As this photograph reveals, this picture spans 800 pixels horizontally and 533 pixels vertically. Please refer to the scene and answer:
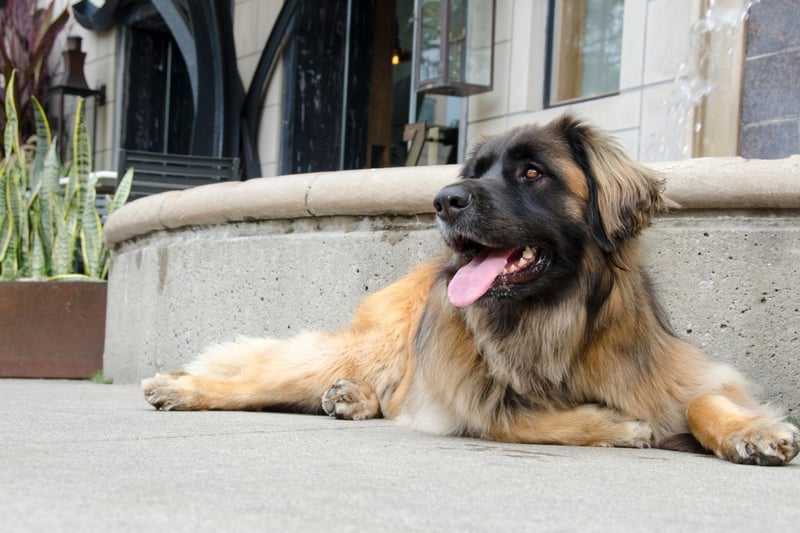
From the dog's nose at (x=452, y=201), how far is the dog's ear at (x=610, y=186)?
0.49 metres

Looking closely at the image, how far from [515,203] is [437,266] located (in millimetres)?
706

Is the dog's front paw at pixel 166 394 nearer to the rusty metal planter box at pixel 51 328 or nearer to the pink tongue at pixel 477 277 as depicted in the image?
the pink tongue at pixel 477 277

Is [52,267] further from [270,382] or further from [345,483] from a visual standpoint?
[345,483]

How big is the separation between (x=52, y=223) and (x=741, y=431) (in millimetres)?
6531

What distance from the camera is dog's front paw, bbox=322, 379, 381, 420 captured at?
4598 mm

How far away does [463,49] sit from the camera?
895 centimetres

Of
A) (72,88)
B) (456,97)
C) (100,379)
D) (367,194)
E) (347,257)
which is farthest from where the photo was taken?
(72,88)

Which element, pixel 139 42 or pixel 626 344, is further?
pixel 139 42

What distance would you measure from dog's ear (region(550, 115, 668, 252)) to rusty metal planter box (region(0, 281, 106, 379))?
16.3 ft

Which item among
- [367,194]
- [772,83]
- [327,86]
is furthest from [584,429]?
[327,86]

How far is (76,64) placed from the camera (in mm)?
13852

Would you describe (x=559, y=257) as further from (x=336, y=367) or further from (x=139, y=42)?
(x=139, y=42)

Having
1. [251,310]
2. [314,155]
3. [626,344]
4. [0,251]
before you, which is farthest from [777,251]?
[314,155]

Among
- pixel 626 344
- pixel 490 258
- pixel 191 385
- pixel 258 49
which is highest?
pixel 258 49
